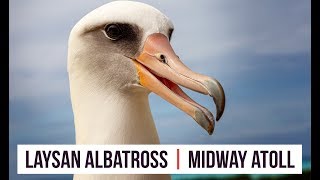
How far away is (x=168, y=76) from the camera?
7.94 feet

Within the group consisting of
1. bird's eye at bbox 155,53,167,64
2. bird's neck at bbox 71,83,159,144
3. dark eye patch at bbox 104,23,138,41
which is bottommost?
bird's neck at bbox 71,83,159,144

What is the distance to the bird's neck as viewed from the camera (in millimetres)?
2543

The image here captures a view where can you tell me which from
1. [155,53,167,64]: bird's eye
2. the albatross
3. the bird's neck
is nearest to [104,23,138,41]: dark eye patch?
the albatross

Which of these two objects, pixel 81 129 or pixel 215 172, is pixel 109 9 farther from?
pixel 215 172

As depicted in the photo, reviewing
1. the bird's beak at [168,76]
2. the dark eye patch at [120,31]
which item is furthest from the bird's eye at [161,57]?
the dark eye patch at [120,31]

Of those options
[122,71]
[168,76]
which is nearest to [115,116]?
[122,71]

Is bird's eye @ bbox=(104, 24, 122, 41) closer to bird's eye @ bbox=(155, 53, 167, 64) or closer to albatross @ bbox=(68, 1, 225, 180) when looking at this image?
albatross @ bbox=(68, 1, 225, 180)

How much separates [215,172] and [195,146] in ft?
0.48

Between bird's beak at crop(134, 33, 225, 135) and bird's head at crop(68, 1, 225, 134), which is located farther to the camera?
bird's head at crop(68, 1, 225, 134)

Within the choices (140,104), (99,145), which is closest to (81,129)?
(99,145)

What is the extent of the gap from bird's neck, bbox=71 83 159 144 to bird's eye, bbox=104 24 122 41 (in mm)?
222

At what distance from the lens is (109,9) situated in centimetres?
252

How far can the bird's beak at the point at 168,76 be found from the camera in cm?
236

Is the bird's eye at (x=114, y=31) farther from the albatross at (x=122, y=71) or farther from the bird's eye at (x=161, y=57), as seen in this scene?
the bird's eye at (x=161, y=57)
